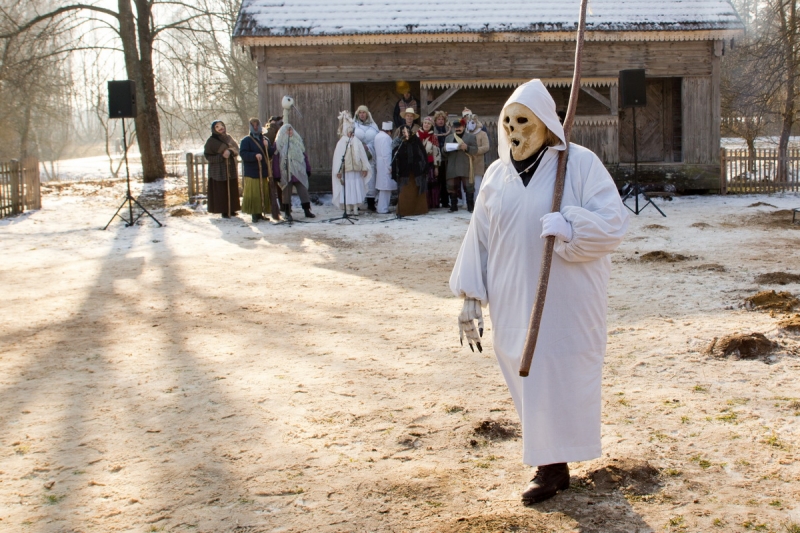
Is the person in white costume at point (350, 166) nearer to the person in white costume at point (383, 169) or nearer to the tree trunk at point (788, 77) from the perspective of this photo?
the person in white costume at point (383, 169)

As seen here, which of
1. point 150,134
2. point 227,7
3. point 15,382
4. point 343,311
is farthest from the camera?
point 227,7

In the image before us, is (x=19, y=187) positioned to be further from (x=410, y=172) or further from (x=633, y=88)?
(x=633, y=88)

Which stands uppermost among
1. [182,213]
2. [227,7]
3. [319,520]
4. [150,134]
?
[227,7]

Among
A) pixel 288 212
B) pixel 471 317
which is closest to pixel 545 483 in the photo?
pixel 471 317

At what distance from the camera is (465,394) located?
201 inches

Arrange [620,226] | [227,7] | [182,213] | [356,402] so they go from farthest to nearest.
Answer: [227,7]
[182,213]
[356,402]
[620,226]

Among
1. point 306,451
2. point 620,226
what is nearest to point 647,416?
point 620,226

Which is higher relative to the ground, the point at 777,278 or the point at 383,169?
the point at 383,169

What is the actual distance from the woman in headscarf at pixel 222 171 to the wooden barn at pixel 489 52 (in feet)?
10.1

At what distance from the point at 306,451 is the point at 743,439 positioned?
2.21 m

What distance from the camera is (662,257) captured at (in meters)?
9.73

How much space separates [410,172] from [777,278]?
7.31 m

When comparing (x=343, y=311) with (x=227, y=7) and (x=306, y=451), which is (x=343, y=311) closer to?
(x=306, y=451)

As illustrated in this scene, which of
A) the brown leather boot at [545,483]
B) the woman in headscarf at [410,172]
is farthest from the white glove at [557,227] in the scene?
the woman in headscarf at [410,172]
